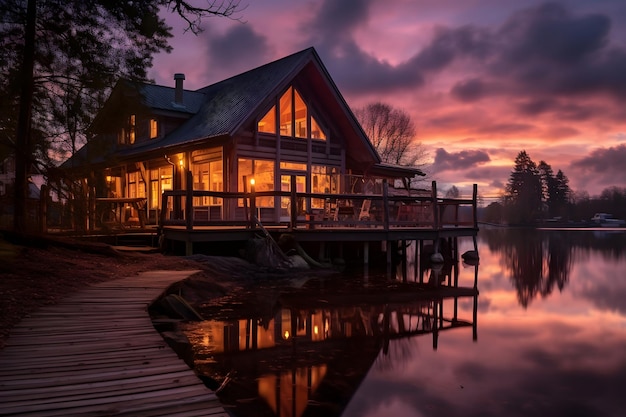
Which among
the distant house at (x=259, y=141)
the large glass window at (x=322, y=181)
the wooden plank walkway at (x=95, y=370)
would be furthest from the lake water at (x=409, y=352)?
the large glass window at (x=322, y=181)

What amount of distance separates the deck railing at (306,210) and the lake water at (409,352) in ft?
9.96

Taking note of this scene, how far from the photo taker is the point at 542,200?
98.1 meters

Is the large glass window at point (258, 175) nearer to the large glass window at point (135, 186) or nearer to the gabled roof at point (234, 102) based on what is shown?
the gabled roof at point (234, 102)

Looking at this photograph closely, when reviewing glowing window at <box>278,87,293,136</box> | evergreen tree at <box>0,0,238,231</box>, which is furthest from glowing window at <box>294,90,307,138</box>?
evergreen tree at <box>0,0,238,231</box>

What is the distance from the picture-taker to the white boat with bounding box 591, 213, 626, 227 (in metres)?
89.6

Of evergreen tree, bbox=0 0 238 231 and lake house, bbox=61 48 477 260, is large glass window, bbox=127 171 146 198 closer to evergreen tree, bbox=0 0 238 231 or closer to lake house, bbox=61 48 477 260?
lake house, bbox=61 48 477 260

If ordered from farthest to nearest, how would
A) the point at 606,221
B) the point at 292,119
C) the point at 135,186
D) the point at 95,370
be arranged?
1. the point at 606,221
2. the point at 135,186
3. the point at 292,119
4. the point at 95,370

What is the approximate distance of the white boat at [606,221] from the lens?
8956cm

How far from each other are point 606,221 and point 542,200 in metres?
11.6

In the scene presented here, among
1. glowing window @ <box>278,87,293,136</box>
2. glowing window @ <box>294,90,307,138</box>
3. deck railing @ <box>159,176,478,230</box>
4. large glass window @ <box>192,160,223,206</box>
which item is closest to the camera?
deck railing @ <box>159,176,478,230</box>

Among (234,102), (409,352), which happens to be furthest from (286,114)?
(409,352)

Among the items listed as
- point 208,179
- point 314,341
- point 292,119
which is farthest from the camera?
point 292,119

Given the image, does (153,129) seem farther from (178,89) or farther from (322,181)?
(322,181)

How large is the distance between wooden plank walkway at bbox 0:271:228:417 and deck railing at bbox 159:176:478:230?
923 cm
